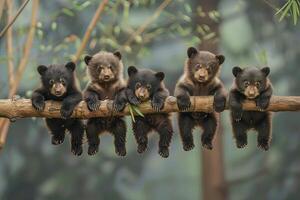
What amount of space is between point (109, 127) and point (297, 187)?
4.97m

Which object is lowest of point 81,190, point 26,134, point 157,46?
point 81,190

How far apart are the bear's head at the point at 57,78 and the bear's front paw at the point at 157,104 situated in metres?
0.66

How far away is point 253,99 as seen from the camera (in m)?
4.13

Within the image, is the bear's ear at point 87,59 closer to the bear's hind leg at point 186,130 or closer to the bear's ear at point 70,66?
the bear's ear at point 70,66

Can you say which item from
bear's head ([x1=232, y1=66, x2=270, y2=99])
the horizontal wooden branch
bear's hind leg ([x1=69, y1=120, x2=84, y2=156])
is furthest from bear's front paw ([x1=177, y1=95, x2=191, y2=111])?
bear's hind leg ([x1=69, y1=120, x2=84, y2=156])

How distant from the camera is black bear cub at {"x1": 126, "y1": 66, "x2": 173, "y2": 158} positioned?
4359mm

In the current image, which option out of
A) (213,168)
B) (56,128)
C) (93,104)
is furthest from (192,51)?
(213,168)

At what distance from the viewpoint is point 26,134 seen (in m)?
8.95

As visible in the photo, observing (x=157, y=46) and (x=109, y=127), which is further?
(x=157, y=46)

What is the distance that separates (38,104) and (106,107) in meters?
0.44

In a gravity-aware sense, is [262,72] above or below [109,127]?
above

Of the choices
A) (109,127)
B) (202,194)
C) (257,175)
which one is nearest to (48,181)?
(202,194)

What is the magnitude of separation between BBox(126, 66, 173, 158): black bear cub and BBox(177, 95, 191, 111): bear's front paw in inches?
9.3

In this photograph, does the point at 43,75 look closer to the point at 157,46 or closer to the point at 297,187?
the point at 157,46
